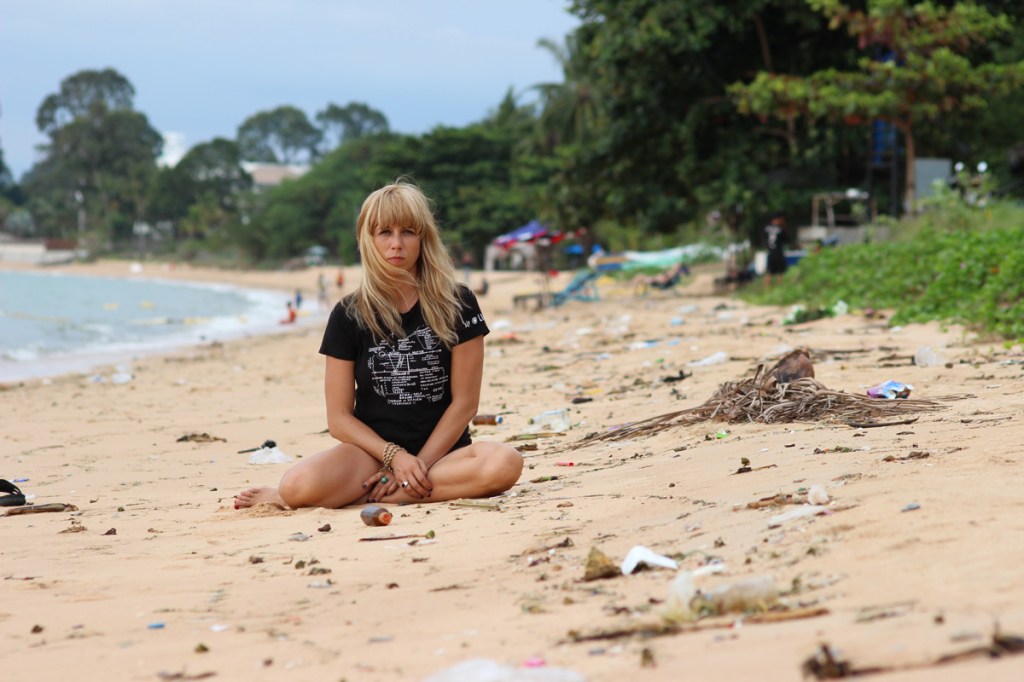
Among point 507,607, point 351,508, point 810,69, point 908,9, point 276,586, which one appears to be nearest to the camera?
point 507,607

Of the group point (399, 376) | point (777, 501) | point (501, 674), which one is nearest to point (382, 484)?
point (399, 376)

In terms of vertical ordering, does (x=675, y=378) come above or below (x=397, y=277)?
below

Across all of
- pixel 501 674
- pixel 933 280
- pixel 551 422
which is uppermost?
pixel 933 280

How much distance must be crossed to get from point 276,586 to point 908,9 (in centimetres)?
1621

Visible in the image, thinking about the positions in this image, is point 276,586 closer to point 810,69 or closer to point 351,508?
point 351,508

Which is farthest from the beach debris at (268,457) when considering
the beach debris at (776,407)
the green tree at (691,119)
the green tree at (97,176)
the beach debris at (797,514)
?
the green tree at (97,176)

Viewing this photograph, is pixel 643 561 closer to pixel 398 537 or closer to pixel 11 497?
pixel 398 537

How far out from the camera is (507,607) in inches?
104

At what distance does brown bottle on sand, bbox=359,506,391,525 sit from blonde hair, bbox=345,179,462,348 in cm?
78

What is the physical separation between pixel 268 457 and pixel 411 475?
1.98 m

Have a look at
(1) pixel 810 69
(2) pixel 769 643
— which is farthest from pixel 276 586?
(1) pixel 810 69

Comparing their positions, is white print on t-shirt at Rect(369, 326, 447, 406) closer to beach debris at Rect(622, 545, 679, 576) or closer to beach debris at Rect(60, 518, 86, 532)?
beach debris at Rect(60, 518, 86, 532)

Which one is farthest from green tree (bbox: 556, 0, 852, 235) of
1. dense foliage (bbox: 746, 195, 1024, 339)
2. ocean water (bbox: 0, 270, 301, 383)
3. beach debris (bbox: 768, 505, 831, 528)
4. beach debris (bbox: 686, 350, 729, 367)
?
beach debris (bbox: 768, 505, 831, 528)

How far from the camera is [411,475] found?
4285 millimetres
